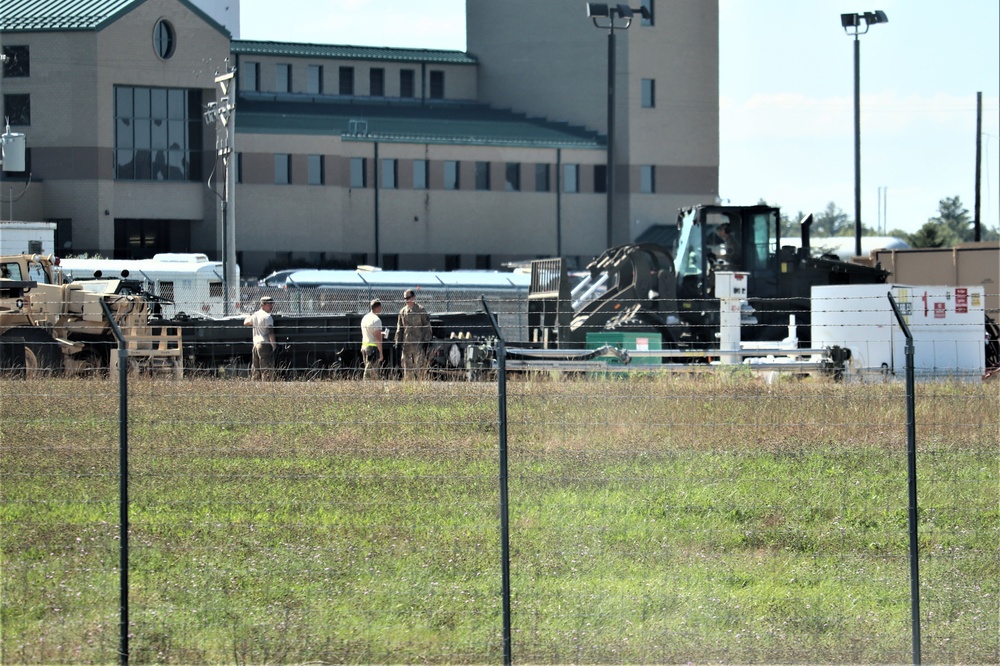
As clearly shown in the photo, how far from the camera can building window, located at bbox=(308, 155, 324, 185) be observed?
6764 centimetres

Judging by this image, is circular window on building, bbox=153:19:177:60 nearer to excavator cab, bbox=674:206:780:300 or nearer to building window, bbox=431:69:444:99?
building window, bbox=431:69:444:99

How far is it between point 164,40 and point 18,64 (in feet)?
22.1

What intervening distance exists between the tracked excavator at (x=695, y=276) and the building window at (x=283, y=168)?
40269 mm

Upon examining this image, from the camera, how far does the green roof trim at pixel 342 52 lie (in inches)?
2965

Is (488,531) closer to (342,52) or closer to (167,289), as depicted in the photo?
(167,289)

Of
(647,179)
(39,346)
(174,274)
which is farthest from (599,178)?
(39,346)

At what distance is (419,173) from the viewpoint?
69.9 meters

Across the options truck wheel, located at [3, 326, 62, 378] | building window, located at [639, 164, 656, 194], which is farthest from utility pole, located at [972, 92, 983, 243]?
truck wheel, located at [3, 326, 62, 378]

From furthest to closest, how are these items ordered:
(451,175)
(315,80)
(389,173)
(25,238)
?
(315,80)
(451,175)
(389,173)
(25,238)

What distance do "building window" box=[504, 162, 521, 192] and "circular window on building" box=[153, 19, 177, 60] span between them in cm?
1877

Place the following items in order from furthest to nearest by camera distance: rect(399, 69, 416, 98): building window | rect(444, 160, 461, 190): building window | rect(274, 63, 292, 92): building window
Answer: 1. rect(399, 69, 416, 98): building window
2. rect(274, 63, 292, 92): building window
3. rect(444, 160, 461, 190): building window

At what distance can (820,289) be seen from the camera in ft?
80.6

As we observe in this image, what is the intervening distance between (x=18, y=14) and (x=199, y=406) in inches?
2225

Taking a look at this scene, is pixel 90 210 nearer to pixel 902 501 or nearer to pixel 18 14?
pixel 18 14
